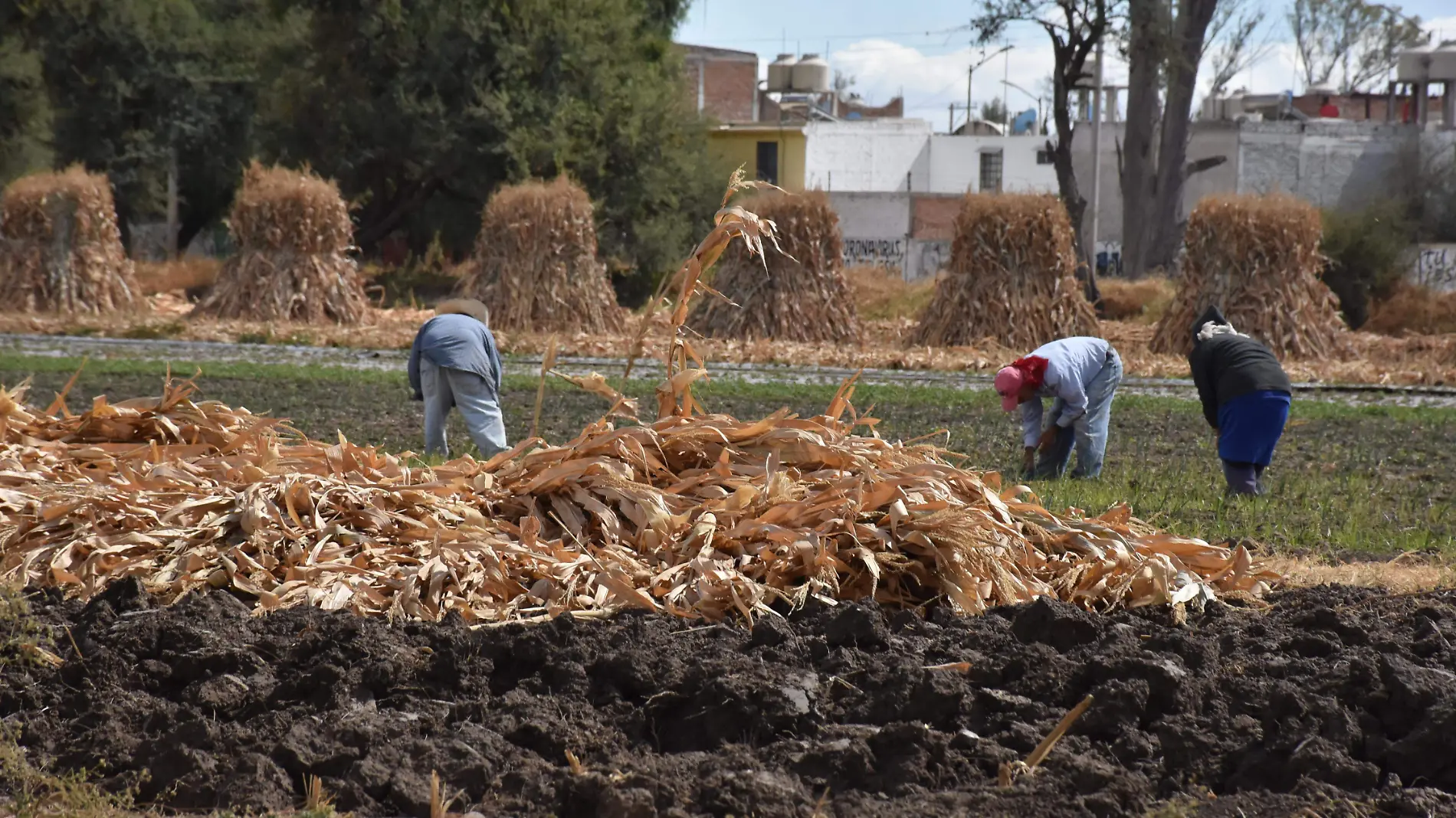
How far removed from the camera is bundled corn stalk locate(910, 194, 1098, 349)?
21656 millimetres

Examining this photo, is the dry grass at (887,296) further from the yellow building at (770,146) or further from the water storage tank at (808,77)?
the water storage tank at (808,77)

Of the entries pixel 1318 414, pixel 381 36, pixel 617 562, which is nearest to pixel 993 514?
pixel 617 562

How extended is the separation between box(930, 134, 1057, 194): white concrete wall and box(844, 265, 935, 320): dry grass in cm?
2413

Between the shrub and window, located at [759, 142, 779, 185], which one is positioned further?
window, located at [759, 142, 779, 185]

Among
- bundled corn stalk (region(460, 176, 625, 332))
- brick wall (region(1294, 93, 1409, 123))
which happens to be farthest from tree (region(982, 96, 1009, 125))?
bundled corn stalk (region(460, 176, 625, 332))

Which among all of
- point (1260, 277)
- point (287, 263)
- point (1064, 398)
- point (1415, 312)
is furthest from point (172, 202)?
point (1064, 398)

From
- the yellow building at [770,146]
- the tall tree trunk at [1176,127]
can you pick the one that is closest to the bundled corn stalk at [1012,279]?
the tall tree trunk at [1176,127]

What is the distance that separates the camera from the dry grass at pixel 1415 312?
25469 millimetres

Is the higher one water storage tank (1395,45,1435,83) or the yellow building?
water storage tank (1395,45,1435,83)

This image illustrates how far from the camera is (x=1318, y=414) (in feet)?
45.6

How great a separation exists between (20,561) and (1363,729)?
459cm

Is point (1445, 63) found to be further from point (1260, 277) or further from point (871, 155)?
point (1260, 277)

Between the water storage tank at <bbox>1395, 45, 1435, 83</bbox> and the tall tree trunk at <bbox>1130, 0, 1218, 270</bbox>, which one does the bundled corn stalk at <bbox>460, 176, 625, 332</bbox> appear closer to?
the tall tree trunk at <bbox>1130, 0, 1218, 270</bbox>

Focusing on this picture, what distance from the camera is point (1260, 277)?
21.0 meters
